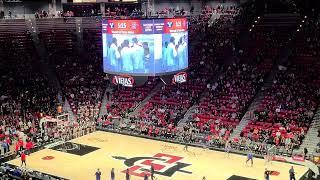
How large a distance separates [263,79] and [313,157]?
1066 centimetres

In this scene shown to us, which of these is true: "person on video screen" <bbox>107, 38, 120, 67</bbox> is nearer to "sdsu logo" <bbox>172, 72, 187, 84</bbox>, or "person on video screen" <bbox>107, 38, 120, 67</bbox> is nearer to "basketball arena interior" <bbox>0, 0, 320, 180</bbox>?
"basketball arena interior" <bbox>0, 0, 320, 180</bbox>

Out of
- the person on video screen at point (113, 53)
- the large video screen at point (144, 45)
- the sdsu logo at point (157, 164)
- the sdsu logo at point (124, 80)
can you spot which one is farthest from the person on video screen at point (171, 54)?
the sdsu logo at point (157, 164)

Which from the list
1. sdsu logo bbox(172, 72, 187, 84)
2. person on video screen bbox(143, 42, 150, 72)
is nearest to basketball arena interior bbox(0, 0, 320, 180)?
person on video screen bbox(143, 42, 150, 72)

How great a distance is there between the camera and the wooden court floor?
88.4 ft

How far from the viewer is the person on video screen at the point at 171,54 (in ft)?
96.9

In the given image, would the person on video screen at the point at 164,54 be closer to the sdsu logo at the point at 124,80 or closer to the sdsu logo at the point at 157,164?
the sdsu logo at the point at 124,80

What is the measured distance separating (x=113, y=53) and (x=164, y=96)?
10.9m

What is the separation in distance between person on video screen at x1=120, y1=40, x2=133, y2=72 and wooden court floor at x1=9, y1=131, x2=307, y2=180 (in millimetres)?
5946

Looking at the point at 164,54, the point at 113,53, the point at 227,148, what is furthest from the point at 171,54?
the point at 227,148

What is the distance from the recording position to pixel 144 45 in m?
28.7

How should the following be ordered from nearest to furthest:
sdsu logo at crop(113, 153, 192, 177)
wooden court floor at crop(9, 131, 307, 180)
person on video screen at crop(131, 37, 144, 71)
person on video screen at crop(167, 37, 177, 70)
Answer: wooden court floor at crop(9, 131, 307, 180) → sdsu logo at crop(113, 153, 192, 177) → person on video screen at crop(131, 37, 144, 71) → person on video screen at crop(167, 37, 177, 70)

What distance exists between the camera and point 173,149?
106 ft

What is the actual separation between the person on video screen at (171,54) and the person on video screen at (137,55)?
1804 millimetres

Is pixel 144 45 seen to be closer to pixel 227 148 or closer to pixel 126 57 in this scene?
pixel 126 57
